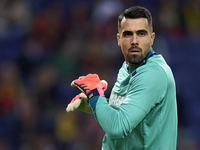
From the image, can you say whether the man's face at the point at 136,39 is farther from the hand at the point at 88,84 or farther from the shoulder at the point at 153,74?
the hand at the point at 88,84

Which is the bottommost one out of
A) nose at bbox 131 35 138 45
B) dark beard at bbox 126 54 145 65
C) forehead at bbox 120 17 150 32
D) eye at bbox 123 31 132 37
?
dark beard at bbox 126 54 145 65

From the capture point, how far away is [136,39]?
2.63 meters

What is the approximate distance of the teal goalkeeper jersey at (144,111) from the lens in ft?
7.89

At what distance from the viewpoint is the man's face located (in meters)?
2.65

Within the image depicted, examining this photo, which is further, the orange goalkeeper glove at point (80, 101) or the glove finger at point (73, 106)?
the glove finger at point (73, 106)

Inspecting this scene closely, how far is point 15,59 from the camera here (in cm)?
732

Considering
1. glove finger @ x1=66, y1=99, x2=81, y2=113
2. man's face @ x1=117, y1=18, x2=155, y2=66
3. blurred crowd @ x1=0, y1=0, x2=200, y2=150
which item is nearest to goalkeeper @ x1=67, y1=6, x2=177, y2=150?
man's face @ x1=117, y1=18, x2=155, y2=66

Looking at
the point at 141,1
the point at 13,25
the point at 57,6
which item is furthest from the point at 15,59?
the point at 141,1

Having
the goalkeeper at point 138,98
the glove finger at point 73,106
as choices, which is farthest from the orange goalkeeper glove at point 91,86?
the glove finger at point 73,106

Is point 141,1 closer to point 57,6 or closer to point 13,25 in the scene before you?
point 57,6

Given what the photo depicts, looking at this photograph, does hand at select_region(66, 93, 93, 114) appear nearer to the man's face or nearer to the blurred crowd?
the man's face

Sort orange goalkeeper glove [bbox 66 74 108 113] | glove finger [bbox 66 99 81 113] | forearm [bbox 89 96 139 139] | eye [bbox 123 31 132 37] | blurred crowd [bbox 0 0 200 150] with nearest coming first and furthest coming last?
forearm [bbox 89 96 139 139]
eye [bbox 123 31 132 37]
orange goalkeeper glove [bbox 66 74 108 113]
glove finger [bbox 66 99 81 113]
blurred crowd [bbox 0 0 200 150]

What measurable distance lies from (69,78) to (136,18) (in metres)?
4.45

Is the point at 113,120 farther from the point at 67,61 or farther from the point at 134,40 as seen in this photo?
the point at 67,61
